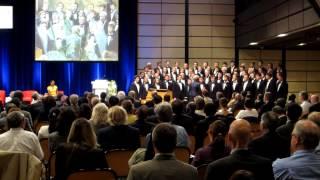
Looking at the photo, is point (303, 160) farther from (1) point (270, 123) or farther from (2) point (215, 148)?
(1) point (270, 123)

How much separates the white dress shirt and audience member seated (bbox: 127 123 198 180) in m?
2.18

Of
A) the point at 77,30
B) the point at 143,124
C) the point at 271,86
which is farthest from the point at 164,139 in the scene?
the point at 77,30

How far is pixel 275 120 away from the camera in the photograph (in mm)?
4828

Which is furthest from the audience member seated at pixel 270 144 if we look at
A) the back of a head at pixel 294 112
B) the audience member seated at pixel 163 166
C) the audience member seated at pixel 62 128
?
the audience member seated at pixel 62 128

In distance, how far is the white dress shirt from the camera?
4973 millimetres

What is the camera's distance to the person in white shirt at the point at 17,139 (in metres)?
4.98

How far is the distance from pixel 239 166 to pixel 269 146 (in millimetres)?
1487

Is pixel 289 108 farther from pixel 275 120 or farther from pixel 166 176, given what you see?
pixel 166 176

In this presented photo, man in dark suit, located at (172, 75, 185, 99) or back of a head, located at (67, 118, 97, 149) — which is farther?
man in dark suit, located at (172, 75, 185, 99)

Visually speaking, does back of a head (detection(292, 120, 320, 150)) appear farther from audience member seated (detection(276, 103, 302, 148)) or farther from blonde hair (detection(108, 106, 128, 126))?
blonde hair (detection(108, 106, 128, 126))

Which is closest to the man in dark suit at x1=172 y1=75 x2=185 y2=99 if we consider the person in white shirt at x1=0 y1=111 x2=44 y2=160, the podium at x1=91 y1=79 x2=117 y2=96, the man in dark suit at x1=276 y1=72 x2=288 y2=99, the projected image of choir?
the podium at x1=91 y1=79 x2=117 y2=96

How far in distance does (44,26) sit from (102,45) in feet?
6.84

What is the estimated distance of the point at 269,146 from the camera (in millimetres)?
4734

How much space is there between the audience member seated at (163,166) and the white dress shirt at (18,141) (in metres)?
2.18
